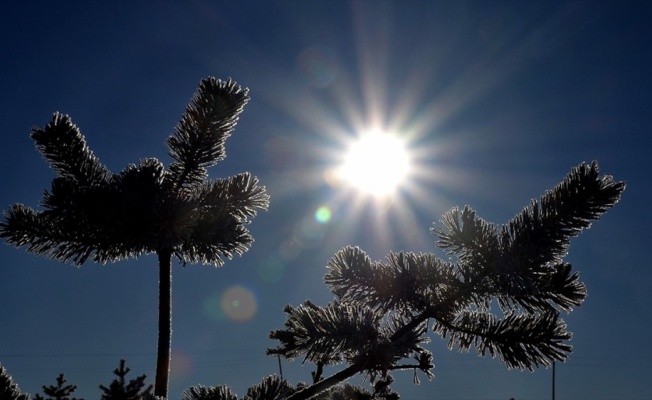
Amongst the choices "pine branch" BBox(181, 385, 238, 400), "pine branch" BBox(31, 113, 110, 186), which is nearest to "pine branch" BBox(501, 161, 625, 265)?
"pine branch" BBox(181, 385, 238, 400)

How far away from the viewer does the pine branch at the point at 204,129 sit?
4152 millimetres

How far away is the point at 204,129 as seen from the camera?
422 cm

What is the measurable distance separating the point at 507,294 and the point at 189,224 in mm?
2160

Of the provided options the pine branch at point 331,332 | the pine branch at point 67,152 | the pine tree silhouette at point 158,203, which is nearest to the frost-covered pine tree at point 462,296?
the pine branch at point 331,332

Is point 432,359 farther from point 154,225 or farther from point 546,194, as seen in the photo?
point 154,225

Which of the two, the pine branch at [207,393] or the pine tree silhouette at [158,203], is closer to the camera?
the pine branch at [207,393]

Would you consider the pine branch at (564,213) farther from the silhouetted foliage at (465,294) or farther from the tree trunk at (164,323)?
the tree trunk at (164,323)

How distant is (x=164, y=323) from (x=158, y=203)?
0.83 m

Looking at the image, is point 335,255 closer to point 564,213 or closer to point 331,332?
point 331,332

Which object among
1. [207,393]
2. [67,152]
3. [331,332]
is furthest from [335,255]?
[67,152]

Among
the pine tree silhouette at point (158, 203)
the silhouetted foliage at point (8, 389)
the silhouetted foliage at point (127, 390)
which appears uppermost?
the pine tree silhouette at point (158, 203)

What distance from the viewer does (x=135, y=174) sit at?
4.09 metres

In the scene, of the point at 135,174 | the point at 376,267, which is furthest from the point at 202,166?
the point at 376,267

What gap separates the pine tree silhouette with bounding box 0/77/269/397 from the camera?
3.87 meters
